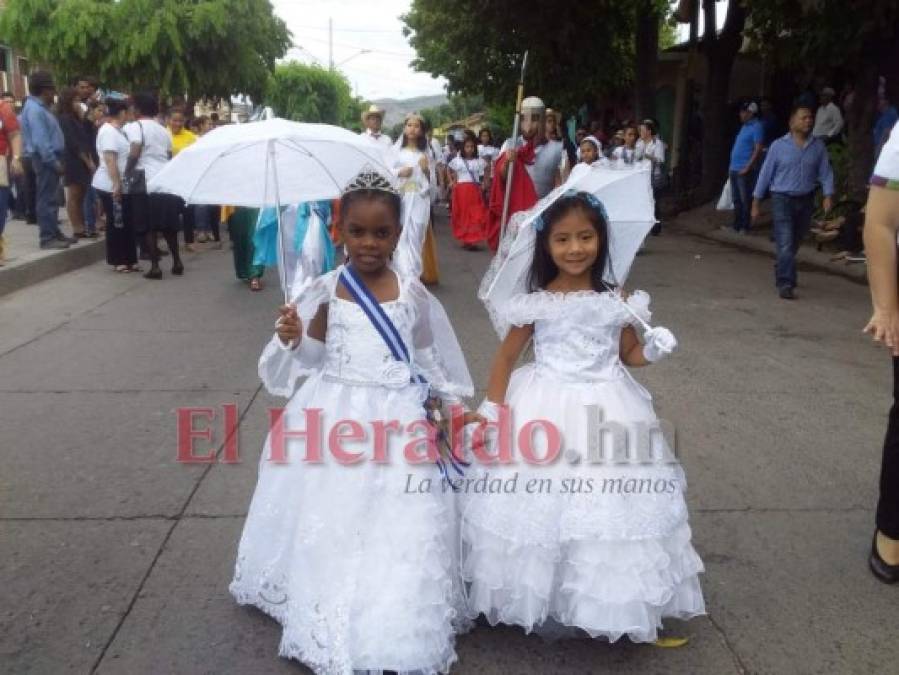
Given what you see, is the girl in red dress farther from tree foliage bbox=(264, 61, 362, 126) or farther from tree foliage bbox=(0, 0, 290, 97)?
tree foliage bbox=(264, 61, 362, 126)

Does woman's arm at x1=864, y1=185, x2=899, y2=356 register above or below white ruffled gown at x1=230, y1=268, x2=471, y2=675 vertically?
above

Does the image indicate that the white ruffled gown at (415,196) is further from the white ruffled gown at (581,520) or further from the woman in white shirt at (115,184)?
the white ruffled gown at (581,520)

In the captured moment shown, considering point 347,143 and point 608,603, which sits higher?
point 347,143

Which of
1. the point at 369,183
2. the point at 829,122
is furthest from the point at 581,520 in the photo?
the point at 829,122

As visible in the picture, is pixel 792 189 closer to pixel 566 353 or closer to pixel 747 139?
pixel 747 139

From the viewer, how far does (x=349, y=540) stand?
2.61m

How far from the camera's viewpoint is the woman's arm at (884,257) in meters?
2.92

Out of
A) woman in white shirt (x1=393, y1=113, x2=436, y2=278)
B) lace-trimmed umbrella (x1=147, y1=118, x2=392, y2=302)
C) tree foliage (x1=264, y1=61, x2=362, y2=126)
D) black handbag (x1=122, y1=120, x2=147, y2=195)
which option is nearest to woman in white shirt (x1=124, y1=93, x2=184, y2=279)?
black handbag (x1=122, y1=120, x2=147, y2=195)

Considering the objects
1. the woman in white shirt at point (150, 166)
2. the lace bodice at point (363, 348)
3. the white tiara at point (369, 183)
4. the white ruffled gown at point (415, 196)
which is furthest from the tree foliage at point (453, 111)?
the lace bodice at point (363, 348)

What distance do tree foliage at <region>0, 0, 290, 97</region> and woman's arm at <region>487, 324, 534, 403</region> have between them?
17559 millimetres

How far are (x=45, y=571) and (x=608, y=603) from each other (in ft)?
6.68

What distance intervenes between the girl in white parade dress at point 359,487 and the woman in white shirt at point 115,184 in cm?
→ 728

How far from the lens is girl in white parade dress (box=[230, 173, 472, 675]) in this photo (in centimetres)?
254

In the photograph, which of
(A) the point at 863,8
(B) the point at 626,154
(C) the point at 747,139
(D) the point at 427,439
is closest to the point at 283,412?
(D) the point at 427,439
